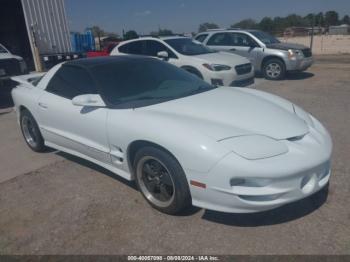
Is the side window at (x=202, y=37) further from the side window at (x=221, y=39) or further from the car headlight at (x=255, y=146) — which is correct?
the car headlight at (x=255, y=146)

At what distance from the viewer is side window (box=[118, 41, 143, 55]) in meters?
9.07

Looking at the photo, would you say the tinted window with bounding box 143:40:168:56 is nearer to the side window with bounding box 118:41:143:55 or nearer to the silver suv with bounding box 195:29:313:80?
the side window with bounding box 118:41:143:55

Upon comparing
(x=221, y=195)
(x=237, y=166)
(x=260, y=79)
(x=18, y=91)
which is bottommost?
(x=260, y=79)

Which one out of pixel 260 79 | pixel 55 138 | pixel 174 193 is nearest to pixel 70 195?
pixel 55 138

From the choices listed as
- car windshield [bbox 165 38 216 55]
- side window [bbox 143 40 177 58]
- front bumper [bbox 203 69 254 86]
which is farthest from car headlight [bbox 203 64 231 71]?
side window [bbox 143 40 177 58]

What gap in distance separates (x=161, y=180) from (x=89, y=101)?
1141 millimetres

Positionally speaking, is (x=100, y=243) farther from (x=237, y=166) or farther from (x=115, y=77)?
(x=115, y=77)

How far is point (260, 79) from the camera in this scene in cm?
1076

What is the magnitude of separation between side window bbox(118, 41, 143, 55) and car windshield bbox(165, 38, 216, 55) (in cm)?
84

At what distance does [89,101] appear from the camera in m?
3.33

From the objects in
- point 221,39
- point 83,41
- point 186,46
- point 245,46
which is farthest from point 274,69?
point 83,41

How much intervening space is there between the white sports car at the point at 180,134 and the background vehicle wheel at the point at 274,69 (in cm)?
692

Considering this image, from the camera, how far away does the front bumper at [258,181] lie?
2.46m

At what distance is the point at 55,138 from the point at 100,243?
75.3 inches
